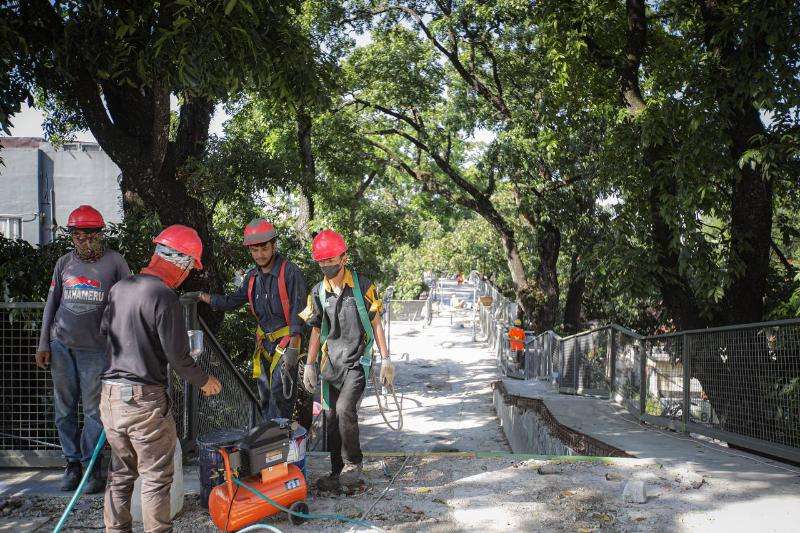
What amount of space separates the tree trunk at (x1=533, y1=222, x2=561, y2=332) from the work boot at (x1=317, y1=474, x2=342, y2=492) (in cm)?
1569

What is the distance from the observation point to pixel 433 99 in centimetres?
1973

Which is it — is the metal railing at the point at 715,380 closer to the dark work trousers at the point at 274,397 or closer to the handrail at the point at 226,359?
the dark work trousers at the point at 274,397

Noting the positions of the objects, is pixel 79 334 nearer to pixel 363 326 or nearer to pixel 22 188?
pixel 363 326

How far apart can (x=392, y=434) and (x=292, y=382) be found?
8248 mm

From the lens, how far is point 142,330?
354 cm

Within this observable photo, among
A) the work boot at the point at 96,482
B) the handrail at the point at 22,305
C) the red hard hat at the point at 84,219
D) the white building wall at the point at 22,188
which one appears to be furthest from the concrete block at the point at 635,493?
the white building wall at the point at 22,188

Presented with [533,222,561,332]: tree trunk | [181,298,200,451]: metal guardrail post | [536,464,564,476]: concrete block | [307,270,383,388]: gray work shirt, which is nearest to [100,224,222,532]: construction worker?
[307,270,383,388]: gray work shirt

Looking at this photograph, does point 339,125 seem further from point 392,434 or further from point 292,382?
point 292,382

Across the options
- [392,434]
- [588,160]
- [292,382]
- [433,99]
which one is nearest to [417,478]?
[292,382]

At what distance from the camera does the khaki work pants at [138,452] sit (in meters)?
3.54

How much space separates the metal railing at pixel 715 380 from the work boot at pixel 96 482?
18.3ft

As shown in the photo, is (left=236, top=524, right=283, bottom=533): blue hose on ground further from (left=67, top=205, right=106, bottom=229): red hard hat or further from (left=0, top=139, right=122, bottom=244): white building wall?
(left=0, top=139, right=122, bottom=244): white building wall

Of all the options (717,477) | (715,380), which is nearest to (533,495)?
(717,477)

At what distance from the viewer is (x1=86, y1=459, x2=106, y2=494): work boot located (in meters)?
4.73
